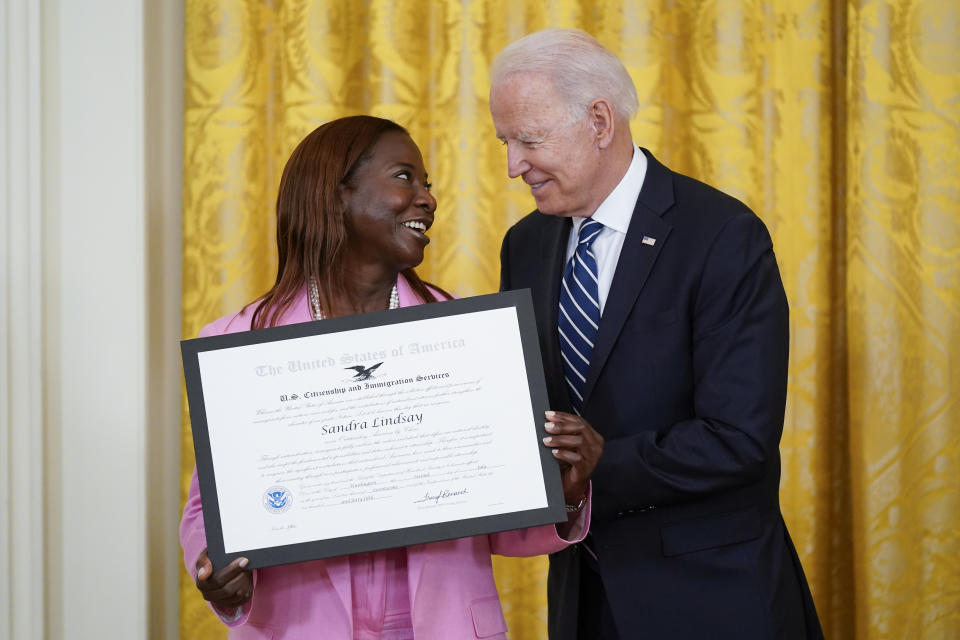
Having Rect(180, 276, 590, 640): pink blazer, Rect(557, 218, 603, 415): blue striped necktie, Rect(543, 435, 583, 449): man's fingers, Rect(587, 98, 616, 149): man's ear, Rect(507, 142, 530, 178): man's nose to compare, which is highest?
Rect(587, 98, 616, 149): man's ear

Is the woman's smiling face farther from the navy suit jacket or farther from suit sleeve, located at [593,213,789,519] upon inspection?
suit sleeve, located at [593,213,789,519]

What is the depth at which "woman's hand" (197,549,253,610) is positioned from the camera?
1.47m

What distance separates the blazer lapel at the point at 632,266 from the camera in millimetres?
1729

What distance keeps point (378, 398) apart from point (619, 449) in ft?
1.41

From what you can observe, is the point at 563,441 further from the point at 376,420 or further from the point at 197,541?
the point at 197,541

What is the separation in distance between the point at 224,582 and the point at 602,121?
1.08 m

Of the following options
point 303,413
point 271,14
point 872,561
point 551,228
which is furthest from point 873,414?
point 271,14

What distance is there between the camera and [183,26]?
2658 mm

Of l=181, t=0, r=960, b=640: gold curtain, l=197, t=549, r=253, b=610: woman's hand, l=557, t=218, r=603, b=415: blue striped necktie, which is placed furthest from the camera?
l=181, t=0, r=960, b=640: gold curtain

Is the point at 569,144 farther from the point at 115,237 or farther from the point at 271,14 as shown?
the point at 271,14

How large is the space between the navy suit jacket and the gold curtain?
1042 millimetres

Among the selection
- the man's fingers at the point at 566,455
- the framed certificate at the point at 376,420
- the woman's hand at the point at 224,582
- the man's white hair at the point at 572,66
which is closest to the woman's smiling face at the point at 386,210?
the framed certificate at the point at 376,420
